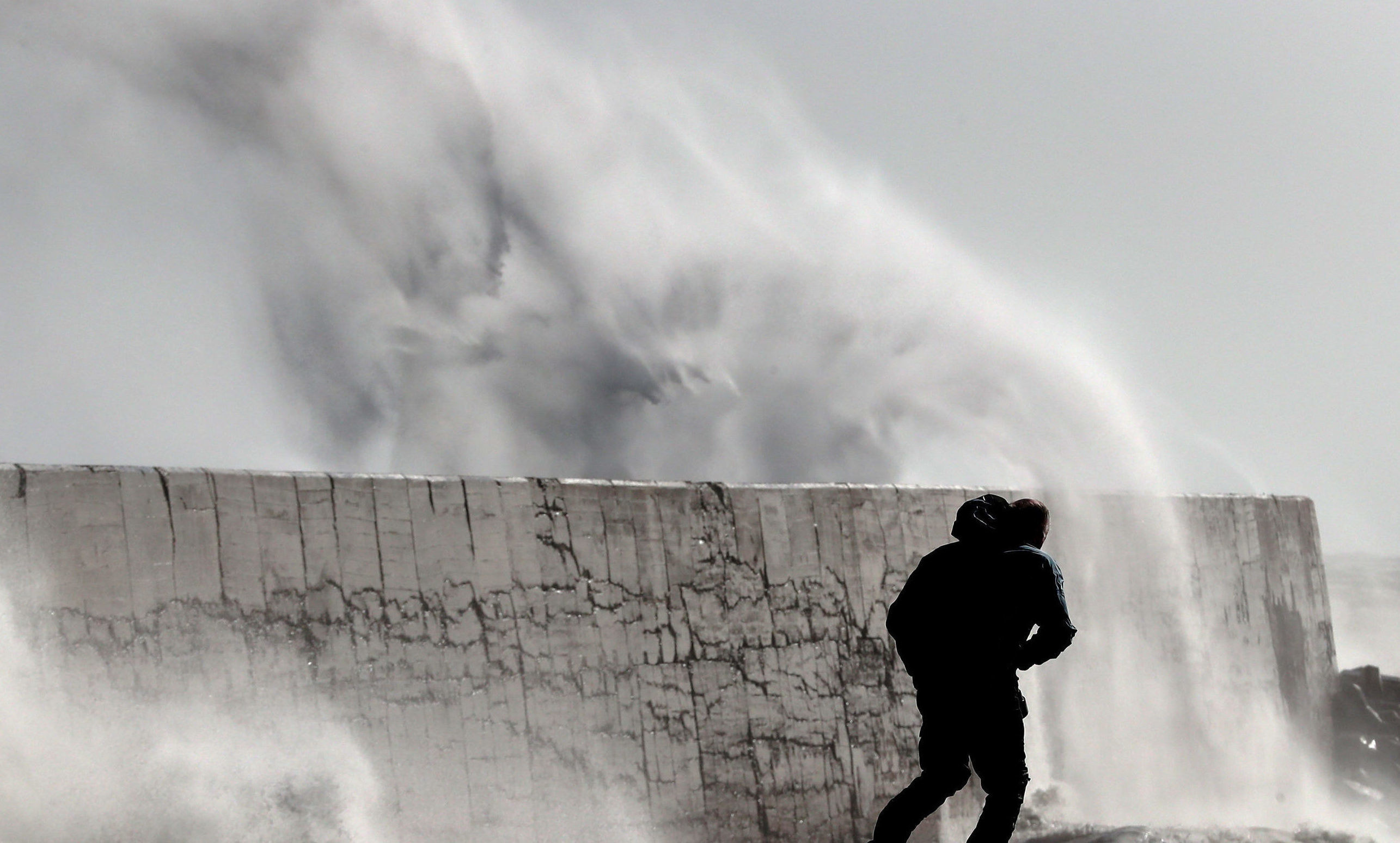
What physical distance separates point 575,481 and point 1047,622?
2577 millimetres

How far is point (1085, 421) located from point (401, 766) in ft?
25.0

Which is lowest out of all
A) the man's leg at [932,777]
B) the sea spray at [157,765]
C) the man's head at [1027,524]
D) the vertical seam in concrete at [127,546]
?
the man's leg at [932,777]

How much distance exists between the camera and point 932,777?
184 inches

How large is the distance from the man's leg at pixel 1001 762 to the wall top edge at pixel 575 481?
246 centimetres

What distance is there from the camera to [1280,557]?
11.4 m

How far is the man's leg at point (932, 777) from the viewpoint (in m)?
4.66

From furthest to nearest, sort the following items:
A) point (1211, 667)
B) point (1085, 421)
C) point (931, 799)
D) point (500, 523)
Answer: point (1085, 421), point (1211, 667), point (500, 523), point (931, 799)

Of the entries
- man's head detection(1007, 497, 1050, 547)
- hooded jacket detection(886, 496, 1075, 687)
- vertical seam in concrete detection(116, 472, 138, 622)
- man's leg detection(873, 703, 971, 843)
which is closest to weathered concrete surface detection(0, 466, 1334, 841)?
vertical seam in concrete detection(116, 472, 138, 622)

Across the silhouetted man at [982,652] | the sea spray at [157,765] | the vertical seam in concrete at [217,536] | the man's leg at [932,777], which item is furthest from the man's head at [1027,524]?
the vertical seam in concrete at [217,536]

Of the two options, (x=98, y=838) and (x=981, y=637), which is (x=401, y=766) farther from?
(x=981, y=637)

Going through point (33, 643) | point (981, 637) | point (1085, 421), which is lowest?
point (981, 637)

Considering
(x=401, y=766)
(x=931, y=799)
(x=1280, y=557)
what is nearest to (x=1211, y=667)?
(x=1280, y=557)

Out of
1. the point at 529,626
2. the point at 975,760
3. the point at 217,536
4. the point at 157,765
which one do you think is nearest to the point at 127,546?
the point at 217,536

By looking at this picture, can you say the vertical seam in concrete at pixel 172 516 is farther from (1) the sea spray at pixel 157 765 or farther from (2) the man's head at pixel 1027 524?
(2) the man's head at pixel 1027 524
